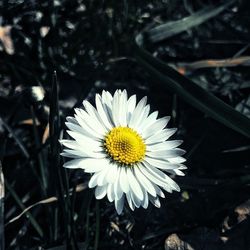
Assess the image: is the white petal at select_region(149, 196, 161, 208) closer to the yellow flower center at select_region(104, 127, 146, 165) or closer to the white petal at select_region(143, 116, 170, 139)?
the yellow flower center at select_region(104, 127, 146, 165)

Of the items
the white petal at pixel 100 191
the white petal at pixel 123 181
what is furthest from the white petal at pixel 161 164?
the white petal at pixel 100 191

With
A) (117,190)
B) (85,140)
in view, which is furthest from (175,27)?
(117,190)

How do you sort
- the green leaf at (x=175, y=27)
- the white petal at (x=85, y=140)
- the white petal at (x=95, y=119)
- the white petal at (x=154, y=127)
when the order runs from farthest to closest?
the green leaf at (x=175, y=27) → the white petal at (x=154, y=127) → the white petal at (x=95, y=119) → the white petal at (x=85, y=140)

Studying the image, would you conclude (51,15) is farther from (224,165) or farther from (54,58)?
(224,165)

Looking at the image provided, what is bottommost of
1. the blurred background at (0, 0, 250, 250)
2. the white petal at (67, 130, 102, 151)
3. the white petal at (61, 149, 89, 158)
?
the blurred background at (0, 0, 250, 250)

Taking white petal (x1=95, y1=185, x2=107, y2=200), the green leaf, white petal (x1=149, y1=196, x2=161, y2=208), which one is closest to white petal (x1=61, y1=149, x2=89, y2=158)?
white petal (x1=95, y1=185, x2=107, y2=200)

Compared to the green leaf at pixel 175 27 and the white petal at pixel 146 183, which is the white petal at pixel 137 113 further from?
the green leaf at pixel 175 27

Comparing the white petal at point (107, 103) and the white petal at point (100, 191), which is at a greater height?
the white petal at point (107, 103)
